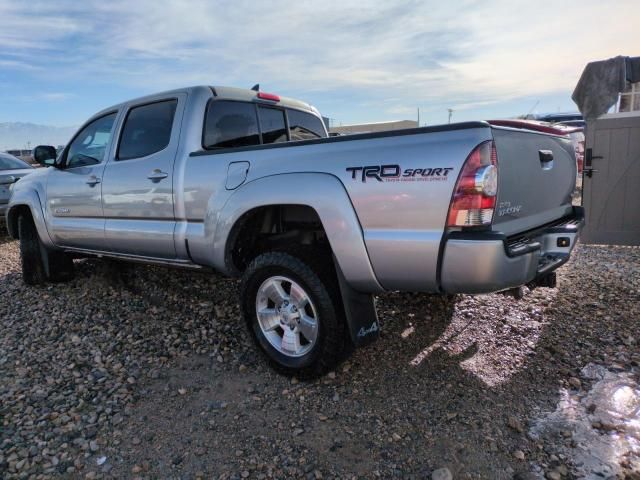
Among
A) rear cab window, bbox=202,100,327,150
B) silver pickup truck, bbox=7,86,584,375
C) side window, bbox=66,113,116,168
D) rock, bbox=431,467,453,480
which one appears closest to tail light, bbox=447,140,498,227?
silver pickup truck, bbox=7,86,584,375

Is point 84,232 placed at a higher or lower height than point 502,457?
higher

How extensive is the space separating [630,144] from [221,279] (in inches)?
226

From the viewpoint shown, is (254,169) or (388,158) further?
(254,169)

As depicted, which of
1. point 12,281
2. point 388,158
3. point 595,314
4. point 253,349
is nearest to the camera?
point 388,158

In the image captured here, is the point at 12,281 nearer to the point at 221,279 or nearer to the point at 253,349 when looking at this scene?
the point at 221,279

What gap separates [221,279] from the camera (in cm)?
524

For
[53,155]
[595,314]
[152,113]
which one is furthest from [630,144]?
[53,155]

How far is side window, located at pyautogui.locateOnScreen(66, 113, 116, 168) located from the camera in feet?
15.4

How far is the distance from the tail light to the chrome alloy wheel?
1104 mm

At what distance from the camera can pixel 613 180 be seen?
6.74 metres

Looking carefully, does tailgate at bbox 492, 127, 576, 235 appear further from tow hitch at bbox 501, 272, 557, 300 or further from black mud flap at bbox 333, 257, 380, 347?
black mud flap at bbox 333, 257, 380, 347

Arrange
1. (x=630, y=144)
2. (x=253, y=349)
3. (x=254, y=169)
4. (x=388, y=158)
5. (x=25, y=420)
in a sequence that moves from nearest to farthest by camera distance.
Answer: (x=388, y=158) → (x=25, y=420) → (x=254, y=169) → (x=253, y=349) → (x=630, y=144)

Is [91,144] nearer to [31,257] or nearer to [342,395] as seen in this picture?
[31,257]

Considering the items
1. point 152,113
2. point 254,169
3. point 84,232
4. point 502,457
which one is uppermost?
point 152,113
